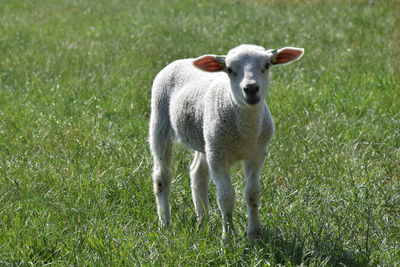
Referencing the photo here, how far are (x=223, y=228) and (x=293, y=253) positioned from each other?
56 cm

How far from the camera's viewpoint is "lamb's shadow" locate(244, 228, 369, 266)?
340cm

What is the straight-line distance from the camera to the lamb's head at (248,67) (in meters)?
3.41

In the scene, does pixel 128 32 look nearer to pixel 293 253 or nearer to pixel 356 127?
pixel 356 127

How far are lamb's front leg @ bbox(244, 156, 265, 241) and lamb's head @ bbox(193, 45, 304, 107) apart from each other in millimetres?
469

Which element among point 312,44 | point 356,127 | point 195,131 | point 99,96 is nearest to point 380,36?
point 312,44

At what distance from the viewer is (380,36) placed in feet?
30.3

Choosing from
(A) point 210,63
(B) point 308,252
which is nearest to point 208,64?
(A) point 210,63

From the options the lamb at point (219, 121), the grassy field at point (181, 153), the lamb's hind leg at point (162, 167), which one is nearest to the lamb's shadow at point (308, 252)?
the grassy field at point (181, 153)

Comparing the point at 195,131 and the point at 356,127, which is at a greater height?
the point at 195,131

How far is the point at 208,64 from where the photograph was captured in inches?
148

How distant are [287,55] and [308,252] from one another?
1.27 meters

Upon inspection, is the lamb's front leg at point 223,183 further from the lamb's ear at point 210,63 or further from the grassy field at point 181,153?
the lamb's ear at point 210,63

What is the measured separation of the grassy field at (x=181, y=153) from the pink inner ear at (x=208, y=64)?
1.04 metres

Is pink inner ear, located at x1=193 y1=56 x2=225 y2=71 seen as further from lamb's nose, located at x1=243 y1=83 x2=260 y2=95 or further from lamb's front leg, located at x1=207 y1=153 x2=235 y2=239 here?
lamb's front leg, located at x1=207 y1=153 x2=235 y2=239
